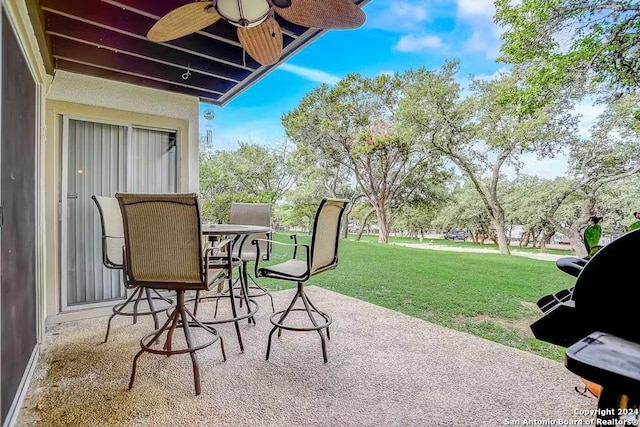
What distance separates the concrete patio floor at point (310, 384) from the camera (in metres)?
1.61

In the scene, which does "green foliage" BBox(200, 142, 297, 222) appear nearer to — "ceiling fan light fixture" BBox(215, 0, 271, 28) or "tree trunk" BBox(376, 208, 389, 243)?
"tree trunk" BBox(376, 208, 389, 243)

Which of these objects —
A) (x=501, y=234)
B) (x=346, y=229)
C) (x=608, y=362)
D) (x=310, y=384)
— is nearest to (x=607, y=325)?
(x=608, y=362)

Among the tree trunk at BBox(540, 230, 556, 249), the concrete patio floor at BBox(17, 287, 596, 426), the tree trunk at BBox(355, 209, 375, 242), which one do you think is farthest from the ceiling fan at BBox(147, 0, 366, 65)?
the tree trunk at BBox(355, 209, 375, 242)

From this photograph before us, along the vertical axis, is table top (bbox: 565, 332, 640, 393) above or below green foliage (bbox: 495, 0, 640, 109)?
below

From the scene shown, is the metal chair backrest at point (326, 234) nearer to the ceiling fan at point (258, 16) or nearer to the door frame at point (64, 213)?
the ceiling fan at point (258, 16)

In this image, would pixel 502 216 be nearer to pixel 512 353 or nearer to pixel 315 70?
pixel 512 353

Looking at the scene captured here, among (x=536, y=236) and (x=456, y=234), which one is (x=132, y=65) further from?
(x=456, y=234)

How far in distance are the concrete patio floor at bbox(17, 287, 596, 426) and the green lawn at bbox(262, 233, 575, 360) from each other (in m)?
0.41

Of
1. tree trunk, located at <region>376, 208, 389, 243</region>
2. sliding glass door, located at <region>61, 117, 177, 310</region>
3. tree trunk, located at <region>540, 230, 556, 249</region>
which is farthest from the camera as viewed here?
tree trunk, located at <region>376, 208, 389, 243</region>

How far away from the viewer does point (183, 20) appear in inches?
75.9

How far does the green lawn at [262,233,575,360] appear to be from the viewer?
2904 millimetres

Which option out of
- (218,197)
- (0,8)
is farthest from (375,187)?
(0,8)

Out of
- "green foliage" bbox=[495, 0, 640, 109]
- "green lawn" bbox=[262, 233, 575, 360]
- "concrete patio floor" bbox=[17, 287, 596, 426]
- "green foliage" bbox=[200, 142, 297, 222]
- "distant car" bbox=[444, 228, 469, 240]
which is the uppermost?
"green foliage" bbox=[495, 0, 640, 109]

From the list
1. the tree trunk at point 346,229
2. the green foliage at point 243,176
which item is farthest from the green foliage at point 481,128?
the green foliage at point 243,176
